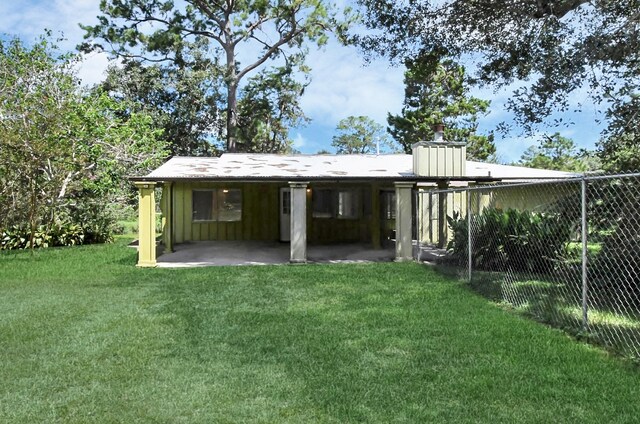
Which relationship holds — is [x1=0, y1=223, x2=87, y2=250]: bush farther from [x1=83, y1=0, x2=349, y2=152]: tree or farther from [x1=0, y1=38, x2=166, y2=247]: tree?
[x1=83, y1=0, x2=349, y2=152]: tree

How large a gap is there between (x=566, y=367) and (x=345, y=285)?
16.1 ft

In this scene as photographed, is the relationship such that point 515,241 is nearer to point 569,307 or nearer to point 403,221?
point 403,221

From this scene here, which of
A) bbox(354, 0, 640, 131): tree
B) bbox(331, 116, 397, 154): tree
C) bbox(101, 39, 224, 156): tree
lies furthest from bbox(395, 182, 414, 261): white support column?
bbox(331, 116, 397, 154): tree

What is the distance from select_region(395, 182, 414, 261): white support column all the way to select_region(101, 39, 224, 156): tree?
1687 centimetres

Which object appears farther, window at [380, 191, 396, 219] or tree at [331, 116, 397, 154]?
tree at [331, 116, 397, 154]

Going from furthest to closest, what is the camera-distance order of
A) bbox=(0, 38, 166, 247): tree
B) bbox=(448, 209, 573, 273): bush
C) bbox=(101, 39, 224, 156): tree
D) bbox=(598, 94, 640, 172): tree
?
1. bbox=(101, 39, 224, 156): tree
2. bbox=(0, 38, 166, 247): tree
3. bbox=(448, 209, 573, 273): bush
4. bbox=(598, 94, 640, 172): tree

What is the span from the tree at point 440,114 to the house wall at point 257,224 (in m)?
16.7

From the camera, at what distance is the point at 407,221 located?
41.6ft

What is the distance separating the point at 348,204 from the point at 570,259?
824cm

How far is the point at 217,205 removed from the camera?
16672 mm

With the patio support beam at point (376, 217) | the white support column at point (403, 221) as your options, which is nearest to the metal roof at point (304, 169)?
the white support column at point (403, 221)

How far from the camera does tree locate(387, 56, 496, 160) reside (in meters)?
31.8

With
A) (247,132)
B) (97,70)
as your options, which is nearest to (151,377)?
(247,132)

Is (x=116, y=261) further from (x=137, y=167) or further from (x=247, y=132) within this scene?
(x=247, y=132)
